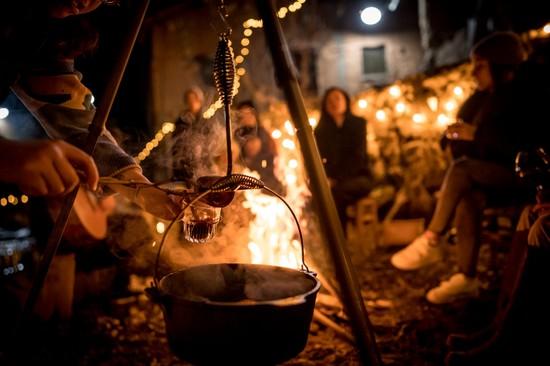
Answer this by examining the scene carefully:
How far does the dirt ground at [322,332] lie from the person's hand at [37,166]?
2.42 meters

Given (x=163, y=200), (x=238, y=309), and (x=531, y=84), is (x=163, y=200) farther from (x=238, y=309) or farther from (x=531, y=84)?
(x=531, y=84)

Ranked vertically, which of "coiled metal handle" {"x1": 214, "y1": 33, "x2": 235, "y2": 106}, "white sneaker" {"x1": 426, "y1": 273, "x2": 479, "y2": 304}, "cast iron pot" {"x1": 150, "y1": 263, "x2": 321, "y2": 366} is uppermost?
"coiled metal handle" {"x1": 214, "y1": 33, "x2": 235, "y2": 106}

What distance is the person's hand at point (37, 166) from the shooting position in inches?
58.4

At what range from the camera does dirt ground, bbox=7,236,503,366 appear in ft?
11.5

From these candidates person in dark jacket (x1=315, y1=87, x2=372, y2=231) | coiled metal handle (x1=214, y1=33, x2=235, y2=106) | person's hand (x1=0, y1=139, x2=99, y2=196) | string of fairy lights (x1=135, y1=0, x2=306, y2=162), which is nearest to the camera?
person's hand (x1=0, y1=139, x2=99, y2=196)

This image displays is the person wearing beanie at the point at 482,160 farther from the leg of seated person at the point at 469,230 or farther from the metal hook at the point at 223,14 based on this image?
the metal hook at the point at 223,14

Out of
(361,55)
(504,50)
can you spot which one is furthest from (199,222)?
(361,55)

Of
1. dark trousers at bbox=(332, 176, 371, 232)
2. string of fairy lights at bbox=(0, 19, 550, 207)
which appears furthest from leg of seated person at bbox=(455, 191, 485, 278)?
string of fairy lights at bbox=(0, 19, 550, 207)

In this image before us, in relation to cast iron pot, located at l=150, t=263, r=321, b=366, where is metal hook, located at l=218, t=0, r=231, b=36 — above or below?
above

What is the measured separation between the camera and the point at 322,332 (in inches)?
160

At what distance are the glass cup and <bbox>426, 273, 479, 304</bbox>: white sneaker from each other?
127 inches

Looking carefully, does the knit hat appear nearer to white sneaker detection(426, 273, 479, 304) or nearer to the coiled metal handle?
white sneaker detection(426, 273, 479, 304)

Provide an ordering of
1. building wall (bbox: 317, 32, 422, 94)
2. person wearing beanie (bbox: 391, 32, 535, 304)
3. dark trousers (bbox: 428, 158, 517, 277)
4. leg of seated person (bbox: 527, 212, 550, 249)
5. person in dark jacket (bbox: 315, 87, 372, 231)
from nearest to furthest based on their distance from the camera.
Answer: leg of seated person (bbox: 527, 212, 550, 249) → person wearing beanie (bbox: 391, 32, 535, 304) → dark trousers (bbox: 428, 158, 517, 277) → person in dark jacket (bbox: 315, 87, 372, 231) → building wall (bbox: 317, 32, 422, 94)

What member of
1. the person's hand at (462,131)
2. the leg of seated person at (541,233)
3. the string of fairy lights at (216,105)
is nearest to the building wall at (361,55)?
the string of fairy lights at (216,105)
